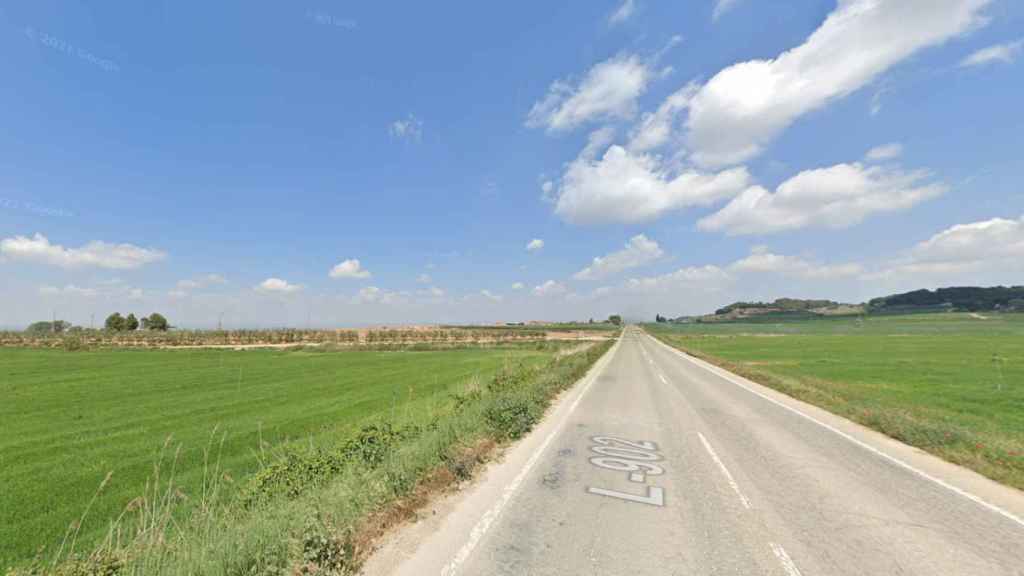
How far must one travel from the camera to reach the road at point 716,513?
181 inches

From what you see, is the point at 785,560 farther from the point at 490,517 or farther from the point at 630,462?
the point at 490,517

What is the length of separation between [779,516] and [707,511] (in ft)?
3.41

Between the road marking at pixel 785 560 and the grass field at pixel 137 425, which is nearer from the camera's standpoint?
the road marking at pixel 785 560

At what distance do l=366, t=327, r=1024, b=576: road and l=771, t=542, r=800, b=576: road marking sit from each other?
2 cm

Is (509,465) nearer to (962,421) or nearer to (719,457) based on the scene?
(719,457)

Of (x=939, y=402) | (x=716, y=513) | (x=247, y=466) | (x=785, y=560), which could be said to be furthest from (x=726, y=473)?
(x=939, y=402)

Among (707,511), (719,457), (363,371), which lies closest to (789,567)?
(707,511)

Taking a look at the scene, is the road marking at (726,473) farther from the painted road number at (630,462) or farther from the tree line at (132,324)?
the tree line at (132,324)

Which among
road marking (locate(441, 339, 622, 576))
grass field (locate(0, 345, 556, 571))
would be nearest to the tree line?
grass field (locate(0, 345, 556, 571))

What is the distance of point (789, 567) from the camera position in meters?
4.48

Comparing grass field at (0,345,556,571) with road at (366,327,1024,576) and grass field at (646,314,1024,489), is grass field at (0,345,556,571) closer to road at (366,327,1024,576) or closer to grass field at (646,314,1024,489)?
road at (366,327,1024,576)

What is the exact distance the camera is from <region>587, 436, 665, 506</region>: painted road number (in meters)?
6.44

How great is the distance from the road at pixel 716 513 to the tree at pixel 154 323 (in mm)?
157915

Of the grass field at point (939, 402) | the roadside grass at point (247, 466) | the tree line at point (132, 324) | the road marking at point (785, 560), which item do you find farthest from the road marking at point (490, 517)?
the tree line at point (132, 324)
